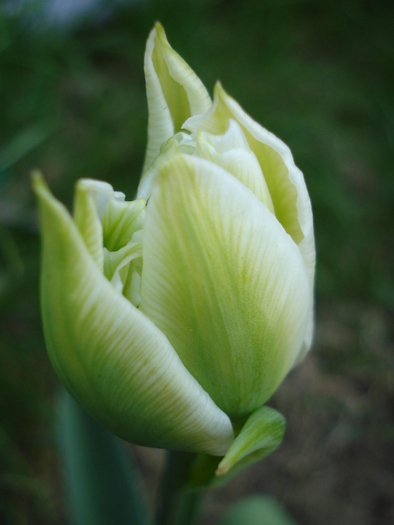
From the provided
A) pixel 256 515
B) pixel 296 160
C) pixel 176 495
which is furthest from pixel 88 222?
pixel 296 160

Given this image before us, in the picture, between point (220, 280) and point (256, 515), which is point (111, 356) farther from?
point (256, 515)

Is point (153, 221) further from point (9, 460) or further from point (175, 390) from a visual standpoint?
point (9, 460)

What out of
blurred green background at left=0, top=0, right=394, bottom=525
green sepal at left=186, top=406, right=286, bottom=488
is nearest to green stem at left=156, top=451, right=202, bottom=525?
green sepal at left=186, top=406, right=286, bottom=488

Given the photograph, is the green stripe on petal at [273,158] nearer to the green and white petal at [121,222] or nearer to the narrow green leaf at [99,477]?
the green and white petal at [121,222]

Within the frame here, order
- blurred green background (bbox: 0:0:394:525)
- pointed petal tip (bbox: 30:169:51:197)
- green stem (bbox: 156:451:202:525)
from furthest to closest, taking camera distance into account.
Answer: blurred green background (bbox: 0:0:394:525) < green stem (bbox: 156:451:202:525) < pointed petal tip (bbox: 30:169:51:197)

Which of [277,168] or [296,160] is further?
[296,160]

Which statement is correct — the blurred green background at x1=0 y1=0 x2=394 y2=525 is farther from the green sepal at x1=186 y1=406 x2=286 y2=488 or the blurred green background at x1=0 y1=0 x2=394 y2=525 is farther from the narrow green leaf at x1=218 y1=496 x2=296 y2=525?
the green sepal at x1=186 y1=406 x2=286 y2=488
